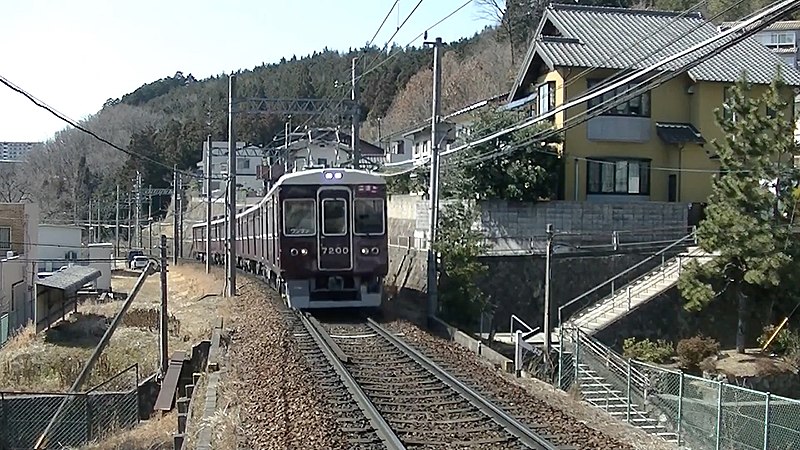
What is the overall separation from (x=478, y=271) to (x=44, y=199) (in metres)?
51.7

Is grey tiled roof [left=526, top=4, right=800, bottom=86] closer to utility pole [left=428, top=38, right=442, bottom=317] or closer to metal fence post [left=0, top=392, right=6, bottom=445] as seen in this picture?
utility pole [left=428, top=38, right=442, bottom=317]

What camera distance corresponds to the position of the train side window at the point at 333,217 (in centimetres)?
1662

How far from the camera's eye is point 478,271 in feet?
58.5

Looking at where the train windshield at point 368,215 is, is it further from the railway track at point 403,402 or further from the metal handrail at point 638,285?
the metal handrail at point 638,285

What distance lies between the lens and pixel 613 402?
12094 mm

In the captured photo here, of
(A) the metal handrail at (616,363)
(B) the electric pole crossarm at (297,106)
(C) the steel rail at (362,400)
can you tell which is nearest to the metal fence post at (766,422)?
(A) the metal handrail at (616,363)

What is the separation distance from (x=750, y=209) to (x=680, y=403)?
864cm

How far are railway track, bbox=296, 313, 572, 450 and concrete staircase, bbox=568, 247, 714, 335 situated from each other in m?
7.71

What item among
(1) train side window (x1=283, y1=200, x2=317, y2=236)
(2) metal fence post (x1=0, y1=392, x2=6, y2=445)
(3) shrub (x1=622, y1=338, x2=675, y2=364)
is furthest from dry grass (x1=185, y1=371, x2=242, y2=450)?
(3) shrub (x1=622, y1=338, x2=675, y2=364)

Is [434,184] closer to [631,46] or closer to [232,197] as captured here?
[232,197]

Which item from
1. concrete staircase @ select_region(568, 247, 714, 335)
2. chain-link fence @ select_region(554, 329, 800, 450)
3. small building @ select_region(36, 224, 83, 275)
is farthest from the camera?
small building @ select_region(36, 224, 83, 275)

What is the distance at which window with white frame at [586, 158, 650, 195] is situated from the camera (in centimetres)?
2522

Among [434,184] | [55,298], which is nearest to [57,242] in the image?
[55,298]

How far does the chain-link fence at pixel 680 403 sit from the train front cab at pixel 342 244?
4.19m
